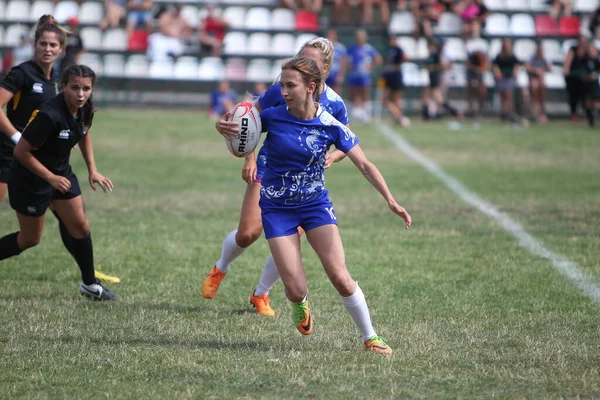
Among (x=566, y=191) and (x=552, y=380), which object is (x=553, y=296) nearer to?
(x=552, y=380)

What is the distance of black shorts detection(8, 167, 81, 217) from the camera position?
625 cm

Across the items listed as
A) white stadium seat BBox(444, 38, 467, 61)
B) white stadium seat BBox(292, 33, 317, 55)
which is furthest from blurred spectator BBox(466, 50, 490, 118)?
white stadium seat BBox(292, 33, 317, 55)

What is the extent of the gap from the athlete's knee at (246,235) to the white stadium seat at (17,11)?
2323 cm

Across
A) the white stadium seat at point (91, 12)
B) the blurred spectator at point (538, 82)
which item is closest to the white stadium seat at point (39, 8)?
the white stadium seat at point (91, 12)

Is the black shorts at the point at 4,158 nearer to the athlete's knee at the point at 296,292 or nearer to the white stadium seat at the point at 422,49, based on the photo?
the athlete's knee at the point at 296,292

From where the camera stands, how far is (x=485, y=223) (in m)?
10.2

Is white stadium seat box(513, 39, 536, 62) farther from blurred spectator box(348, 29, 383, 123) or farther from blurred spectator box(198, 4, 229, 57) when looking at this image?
blurred spectator box(198, 4, 229, 57)

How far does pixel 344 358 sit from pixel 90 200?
24.6ft

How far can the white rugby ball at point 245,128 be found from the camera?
5.42 meters

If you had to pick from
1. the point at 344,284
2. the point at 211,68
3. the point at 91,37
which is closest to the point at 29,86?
the point at 344,284

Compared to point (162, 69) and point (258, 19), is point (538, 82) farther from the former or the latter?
point (162, 69)

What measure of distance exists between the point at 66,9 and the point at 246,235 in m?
23.5

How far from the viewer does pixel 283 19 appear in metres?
27.5

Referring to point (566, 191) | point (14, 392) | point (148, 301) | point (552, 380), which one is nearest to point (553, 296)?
point (552, 380)
